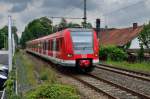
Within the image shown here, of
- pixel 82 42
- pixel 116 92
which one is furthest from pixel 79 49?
pixel 116 92

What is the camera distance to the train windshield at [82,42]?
24047 millimetres

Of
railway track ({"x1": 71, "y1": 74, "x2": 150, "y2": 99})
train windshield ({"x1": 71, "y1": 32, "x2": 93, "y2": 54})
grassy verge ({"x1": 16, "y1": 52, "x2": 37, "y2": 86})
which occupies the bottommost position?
railway track ({"x1": 71, "y1": 74, "x2": 150, "y2": 99})

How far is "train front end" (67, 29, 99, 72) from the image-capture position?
23.9 metres

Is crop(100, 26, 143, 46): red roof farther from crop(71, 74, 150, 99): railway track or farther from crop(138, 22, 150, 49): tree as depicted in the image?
crop(71, 74, 150, 99): railway track

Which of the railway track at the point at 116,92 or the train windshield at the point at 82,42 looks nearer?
the railway track at the point at 116,92

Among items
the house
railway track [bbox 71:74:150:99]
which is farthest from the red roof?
railway track [bbox 71:74:150:99]

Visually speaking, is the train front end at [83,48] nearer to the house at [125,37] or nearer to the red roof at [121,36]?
the house at [125,37]

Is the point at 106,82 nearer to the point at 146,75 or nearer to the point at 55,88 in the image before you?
the point at 146,75

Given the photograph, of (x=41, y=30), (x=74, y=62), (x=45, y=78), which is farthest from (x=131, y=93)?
(x=41, y=30)

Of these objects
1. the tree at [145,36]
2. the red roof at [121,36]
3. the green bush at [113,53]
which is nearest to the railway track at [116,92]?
the green bush at [113,53]

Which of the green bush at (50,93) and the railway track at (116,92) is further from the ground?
the green bush at (50,93)

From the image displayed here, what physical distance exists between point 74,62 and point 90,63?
3.49 feet

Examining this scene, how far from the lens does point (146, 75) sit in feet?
78.8

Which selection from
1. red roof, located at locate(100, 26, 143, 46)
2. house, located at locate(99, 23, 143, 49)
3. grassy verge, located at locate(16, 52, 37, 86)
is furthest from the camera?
red roof, located at locate(100, 26, 143, 46)
